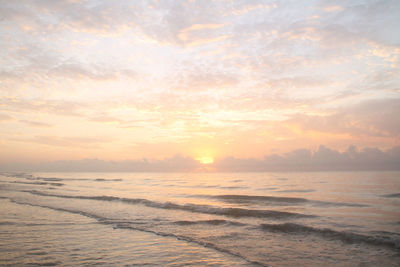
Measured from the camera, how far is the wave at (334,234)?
12137mm

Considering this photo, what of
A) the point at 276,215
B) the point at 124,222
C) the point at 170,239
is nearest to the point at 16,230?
the point at 124,222

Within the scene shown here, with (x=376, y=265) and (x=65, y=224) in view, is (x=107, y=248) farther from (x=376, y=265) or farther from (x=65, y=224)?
(x=376, y=265)

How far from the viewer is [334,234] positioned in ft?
44.9

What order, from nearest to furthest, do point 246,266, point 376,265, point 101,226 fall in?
point 246,266, point 376,265, point 101,226

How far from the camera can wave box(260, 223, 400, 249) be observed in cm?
1214

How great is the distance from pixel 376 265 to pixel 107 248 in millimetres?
9925

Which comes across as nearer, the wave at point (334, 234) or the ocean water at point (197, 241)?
the ocean water at point (197, 241)

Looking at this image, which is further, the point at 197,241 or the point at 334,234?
the point at 334,234

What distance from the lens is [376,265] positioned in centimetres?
905

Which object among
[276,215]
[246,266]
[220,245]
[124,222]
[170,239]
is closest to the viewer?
[246,266]

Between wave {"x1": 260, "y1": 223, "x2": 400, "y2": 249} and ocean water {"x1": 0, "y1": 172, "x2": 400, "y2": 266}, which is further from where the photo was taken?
wave {"x1": 260, "y1": 223, "x2": 400, "y2": 249}

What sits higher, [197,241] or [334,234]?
[197,241]

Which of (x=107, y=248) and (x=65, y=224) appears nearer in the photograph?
(x=107, y=248)

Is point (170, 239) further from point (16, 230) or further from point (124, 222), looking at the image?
point (16, 230)
